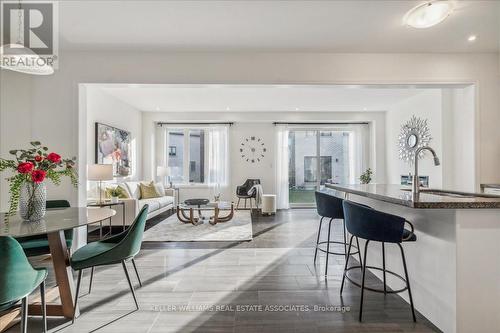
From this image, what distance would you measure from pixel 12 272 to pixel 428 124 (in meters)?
6.04

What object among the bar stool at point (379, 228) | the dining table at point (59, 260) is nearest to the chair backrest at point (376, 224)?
the bar stool at point (379, 228)

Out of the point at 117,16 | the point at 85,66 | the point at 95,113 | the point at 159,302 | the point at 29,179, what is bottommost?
the point at 159,302

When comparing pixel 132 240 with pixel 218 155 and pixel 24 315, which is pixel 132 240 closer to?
pixel 24 315

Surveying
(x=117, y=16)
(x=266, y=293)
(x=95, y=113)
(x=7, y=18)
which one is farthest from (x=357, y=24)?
(x=95, y=113)

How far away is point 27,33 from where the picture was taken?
2.61 meters

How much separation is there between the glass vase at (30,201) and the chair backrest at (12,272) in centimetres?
67

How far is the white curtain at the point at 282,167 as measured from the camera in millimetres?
6762

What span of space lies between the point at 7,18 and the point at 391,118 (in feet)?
23.2

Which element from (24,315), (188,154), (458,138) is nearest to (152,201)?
(188,154)

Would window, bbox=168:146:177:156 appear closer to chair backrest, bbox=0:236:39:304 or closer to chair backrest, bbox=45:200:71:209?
chair backrest, bbox=45:200:71:209

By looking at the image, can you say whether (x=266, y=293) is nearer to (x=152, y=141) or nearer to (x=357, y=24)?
(x=357, y=24)

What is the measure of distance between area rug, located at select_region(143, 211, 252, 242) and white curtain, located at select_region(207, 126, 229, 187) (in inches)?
75.2

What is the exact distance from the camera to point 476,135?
3240mm

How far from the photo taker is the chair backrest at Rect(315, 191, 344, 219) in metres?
2.61
